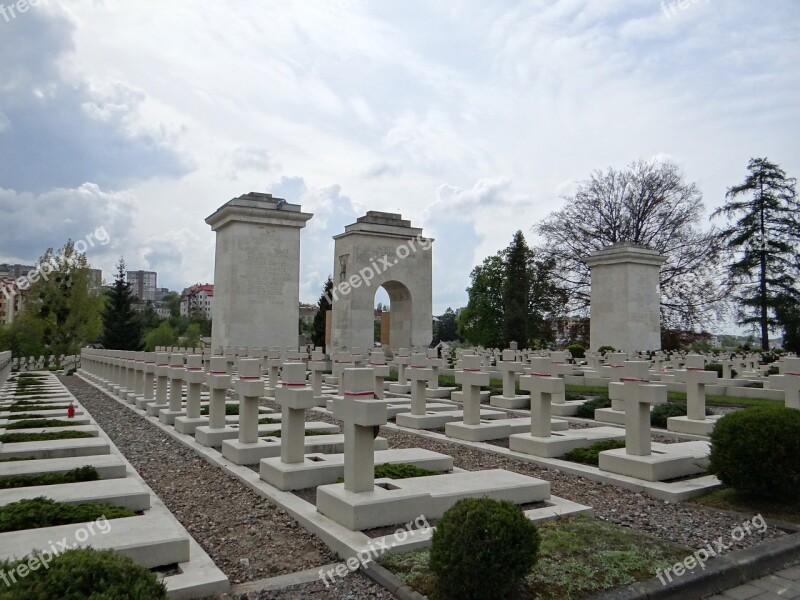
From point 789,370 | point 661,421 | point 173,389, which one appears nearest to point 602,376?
point 661,421

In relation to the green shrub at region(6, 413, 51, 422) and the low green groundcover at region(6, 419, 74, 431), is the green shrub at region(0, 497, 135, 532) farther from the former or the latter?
the green shrub at region(6, 413, 51, 422)

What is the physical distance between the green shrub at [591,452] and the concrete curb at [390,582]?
14.4 feet

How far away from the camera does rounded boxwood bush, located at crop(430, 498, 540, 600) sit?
10.9ft

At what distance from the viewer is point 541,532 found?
4676 mm

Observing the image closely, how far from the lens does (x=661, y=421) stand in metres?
10.5

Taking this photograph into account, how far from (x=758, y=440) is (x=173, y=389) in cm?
930

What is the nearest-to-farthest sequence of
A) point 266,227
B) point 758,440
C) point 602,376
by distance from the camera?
point 758,440 → point 602,376 → point 266,227

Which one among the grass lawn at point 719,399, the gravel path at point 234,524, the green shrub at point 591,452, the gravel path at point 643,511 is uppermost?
the grass lawn at point 719,399

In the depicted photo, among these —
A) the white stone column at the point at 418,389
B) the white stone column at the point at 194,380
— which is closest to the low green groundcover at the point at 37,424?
the white stone column at the point at 194,380

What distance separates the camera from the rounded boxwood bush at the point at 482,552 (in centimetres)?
333

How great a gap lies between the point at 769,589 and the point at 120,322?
46176 mm

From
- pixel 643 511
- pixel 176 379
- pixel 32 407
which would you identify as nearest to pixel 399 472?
pixel 643 511

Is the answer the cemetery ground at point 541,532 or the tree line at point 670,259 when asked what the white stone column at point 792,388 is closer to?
the cemetery ground at point 541,532

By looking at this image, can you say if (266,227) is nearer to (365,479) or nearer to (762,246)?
(365,479)
